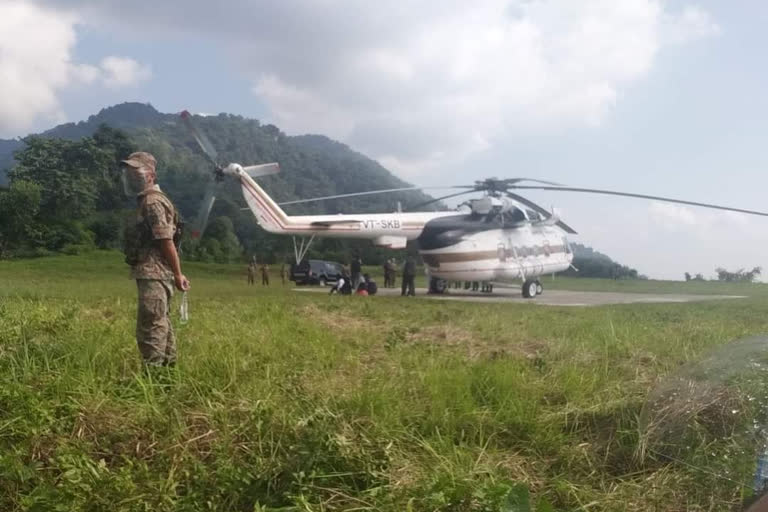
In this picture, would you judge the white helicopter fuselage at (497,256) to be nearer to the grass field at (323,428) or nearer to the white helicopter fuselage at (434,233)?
the white helicopter fuselage at (434,233)

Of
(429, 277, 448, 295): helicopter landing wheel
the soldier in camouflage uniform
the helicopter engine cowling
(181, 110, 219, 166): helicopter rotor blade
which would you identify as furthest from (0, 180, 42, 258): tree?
the soldier in camouflage uniform

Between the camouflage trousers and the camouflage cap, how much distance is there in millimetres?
812

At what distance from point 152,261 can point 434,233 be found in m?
16.5

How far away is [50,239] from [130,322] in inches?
1062

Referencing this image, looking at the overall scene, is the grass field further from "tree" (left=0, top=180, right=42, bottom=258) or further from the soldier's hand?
"tree" (left=0, top=180, right=42, bottom=258)

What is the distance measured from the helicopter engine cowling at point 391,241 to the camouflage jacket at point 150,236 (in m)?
16.2

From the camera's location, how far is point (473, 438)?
11.5 feet

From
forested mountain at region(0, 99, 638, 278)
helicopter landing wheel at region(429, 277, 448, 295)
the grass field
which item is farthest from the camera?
forested mountain at region(0, 99, 638, 278)

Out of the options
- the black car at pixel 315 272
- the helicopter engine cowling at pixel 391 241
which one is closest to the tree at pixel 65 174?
the black car at pixel 315 272

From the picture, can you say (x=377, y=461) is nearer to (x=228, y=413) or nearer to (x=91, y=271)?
(x=228, y=413)

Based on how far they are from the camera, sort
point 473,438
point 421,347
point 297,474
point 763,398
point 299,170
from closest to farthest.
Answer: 1. point 763,398
2. point 297,474
3. point 473,438
4. point 421,347
5. point 299,170

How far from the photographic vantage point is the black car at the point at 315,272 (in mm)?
31188

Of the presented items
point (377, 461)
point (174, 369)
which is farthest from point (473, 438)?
point (174, 369)

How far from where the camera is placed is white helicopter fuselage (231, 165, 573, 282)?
20.2m
